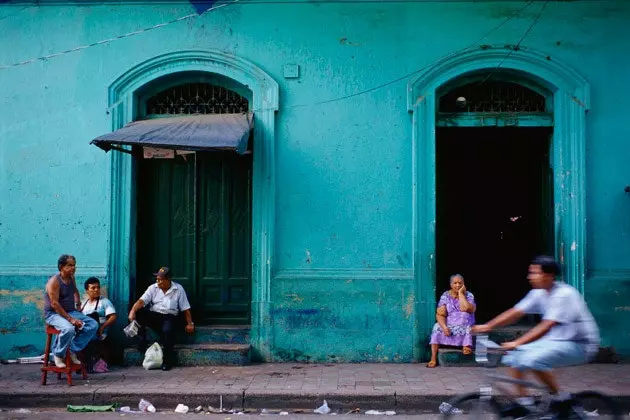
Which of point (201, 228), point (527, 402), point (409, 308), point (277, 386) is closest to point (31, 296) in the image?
point (201, 228)

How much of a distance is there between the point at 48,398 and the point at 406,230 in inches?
187

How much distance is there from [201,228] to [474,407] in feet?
17.5

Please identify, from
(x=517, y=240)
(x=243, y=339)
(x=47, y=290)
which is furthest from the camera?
(x=517, y=240)

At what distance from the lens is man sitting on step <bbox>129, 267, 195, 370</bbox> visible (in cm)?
834

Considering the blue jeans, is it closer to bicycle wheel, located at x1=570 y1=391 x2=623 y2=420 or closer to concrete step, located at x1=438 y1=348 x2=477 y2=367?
concrete step, located at x1=438 y1=348 x2=477 y2=367

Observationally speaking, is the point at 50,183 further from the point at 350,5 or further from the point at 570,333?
the point at 570,333

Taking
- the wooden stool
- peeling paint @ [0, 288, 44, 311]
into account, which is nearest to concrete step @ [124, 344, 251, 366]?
the wooden stool

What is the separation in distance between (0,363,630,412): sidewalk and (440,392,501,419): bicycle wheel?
2027 mm

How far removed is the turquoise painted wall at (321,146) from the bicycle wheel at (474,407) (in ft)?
12.4

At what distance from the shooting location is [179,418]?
6430 mm

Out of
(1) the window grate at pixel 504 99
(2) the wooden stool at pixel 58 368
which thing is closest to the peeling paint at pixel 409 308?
(1) the window grate at pixel 504 99

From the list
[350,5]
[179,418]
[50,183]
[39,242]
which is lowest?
[179,418]

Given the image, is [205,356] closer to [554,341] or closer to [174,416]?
[174,416]

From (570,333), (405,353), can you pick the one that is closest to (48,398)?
(405,353)
